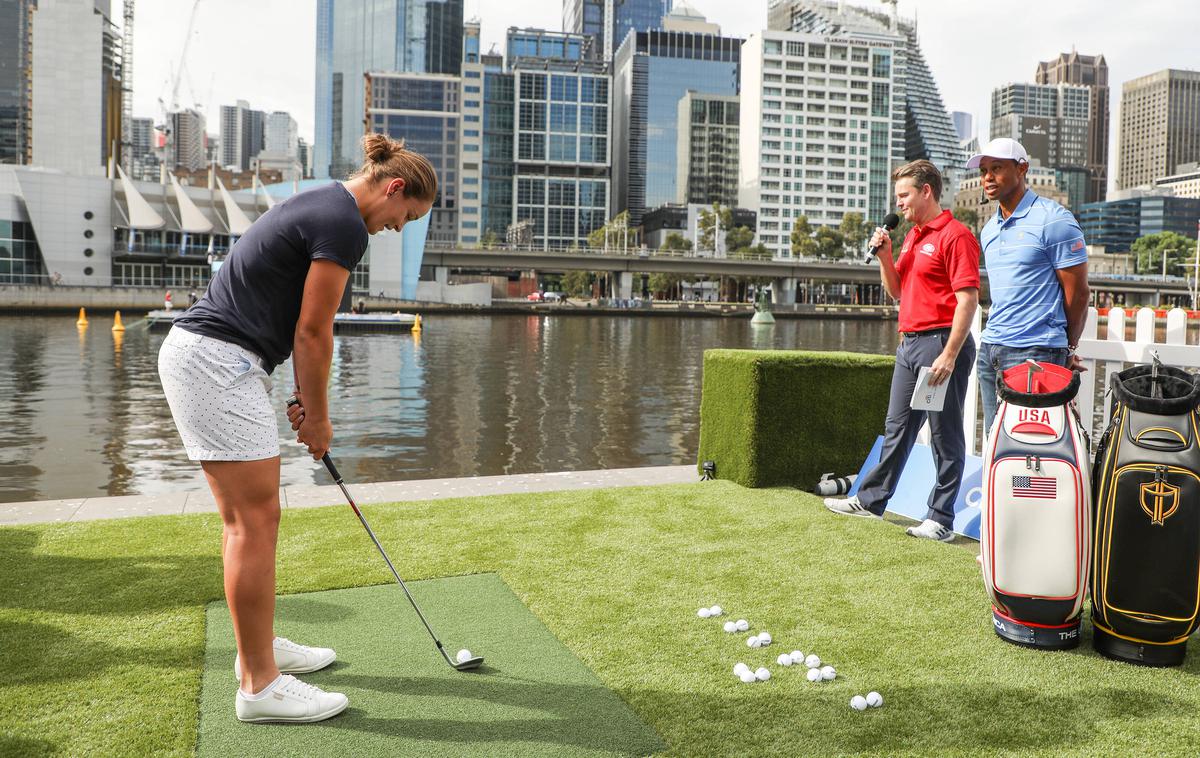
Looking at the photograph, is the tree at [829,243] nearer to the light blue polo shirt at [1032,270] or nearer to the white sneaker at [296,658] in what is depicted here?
the light blue polo shirt at [1032,270]

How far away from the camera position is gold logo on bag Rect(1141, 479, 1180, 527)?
3.84m

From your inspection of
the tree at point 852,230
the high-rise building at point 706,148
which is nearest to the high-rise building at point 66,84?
the tree at point 852,230

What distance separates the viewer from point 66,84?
124 metres

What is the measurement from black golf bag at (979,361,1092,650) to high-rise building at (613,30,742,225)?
18718 cm

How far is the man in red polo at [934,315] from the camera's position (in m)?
5.96

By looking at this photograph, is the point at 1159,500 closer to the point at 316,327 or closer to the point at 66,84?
the point at 316,327

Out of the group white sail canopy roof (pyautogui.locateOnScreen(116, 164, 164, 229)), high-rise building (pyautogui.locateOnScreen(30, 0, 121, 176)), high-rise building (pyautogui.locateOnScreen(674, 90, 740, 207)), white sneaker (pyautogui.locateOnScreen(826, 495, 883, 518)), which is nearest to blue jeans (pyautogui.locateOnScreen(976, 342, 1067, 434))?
white sneaker (pyautogui.locateOnScreen(826, 495, 883, 518))

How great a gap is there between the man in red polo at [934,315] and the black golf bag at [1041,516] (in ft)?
5.24

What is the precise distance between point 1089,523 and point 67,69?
5770 inches

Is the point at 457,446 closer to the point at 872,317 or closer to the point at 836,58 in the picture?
the point at 872,317

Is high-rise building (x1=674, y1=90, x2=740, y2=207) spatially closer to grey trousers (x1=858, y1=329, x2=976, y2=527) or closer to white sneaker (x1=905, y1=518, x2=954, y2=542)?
grey trousers (x1=858, y1=329, x2=976, y2=527)

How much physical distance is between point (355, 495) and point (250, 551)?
3814 mm

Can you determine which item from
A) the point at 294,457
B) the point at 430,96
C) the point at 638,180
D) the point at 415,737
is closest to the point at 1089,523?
the point at 415,737

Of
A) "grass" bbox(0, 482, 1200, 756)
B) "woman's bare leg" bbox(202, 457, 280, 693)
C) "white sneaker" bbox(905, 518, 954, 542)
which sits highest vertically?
"woman's bare leg" bbox(202, 457, 280, 693)
